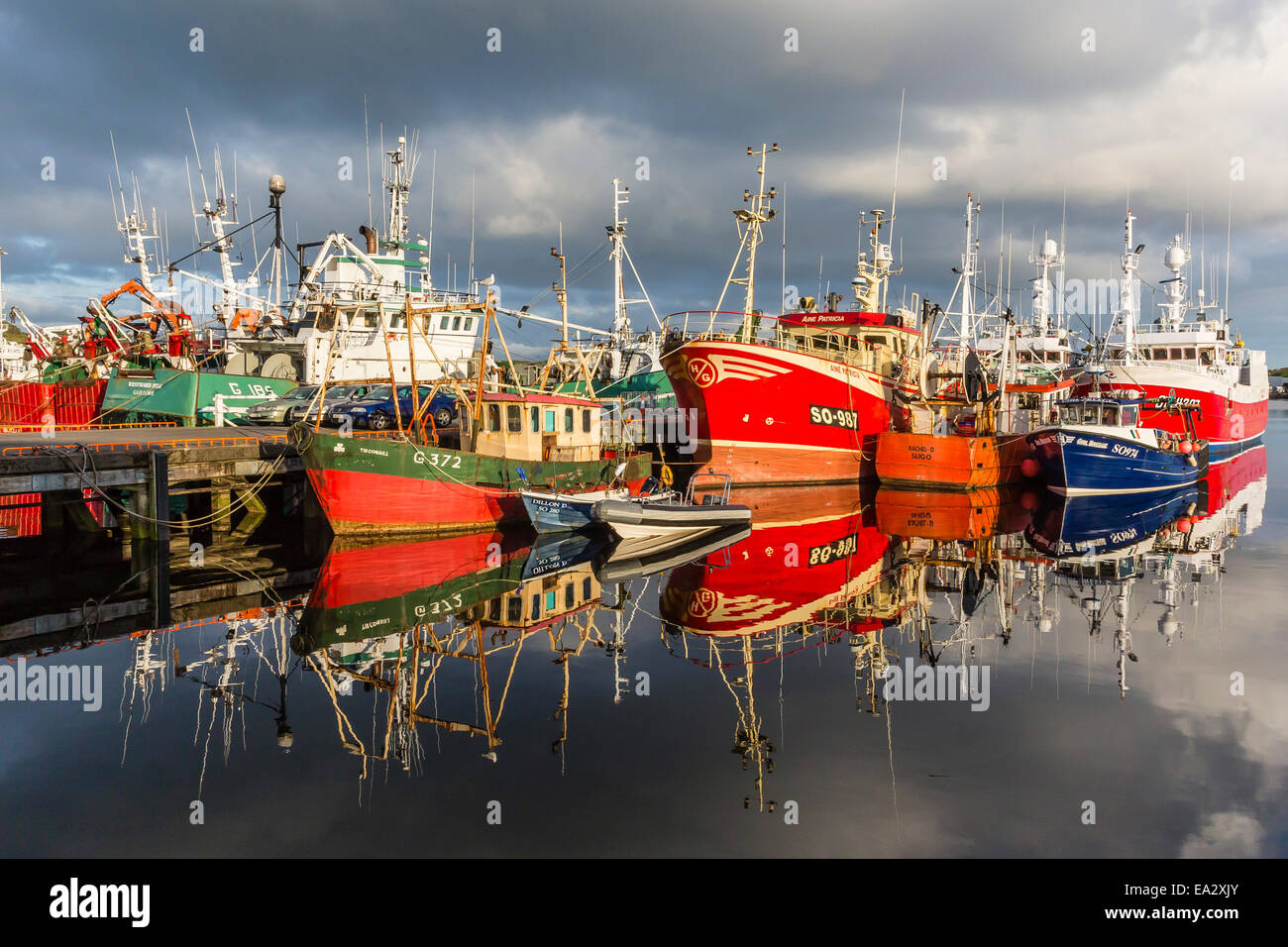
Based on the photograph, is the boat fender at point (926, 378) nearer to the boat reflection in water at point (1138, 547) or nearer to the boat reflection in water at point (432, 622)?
the boat reflection in water at point (1138, 547)

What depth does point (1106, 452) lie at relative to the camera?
3184cm

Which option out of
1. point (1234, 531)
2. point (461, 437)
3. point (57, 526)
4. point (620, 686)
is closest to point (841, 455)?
point (1234, 531)

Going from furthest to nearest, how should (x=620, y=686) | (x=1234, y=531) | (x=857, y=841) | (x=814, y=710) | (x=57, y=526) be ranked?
(x=1234, y=531) → (x=57, y=526) → (x=620, y=686) → (x=814, y=710) → (x=857, y=841)

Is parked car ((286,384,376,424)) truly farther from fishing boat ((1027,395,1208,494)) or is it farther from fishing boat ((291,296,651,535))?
fishing boat ((1027,395,1208,494))

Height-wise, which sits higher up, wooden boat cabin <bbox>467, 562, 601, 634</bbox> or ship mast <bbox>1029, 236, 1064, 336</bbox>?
ship mast <bbox>1029, 236, 1064, 336</bbox>

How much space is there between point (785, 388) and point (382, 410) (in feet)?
46.0

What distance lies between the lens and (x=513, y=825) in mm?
7961

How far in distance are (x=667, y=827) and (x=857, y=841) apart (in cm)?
171

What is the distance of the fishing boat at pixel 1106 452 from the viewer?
3175 centimetres

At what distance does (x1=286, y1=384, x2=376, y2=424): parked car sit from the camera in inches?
1118

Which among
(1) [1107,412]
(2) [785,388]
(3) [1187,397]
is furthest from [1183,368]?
(2) [785,388]

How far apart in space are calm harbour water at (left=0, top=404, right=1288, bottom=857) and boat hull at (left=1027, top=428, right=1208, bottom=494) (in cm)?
1371

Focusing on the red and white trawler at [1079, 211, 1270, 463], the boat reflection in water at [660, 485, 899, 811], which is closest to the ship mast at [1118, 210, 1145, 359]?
the red and white trawler at [1079, 211, 1270, 463]
